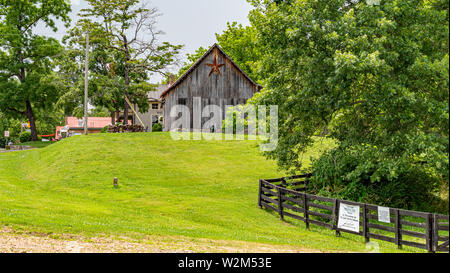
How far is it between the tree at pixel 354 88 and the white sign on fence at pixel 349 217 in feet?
4.22

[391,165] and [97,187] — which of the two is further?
[97,187]

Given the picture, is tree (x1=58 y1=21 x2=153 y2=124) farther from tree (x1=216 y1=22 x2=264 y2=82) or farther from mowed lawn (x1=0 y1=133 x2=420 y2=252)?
tree (x1=216 y1=22 x2=264 y2=82)

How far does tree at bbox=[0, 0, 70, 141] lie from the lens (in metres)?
49.2

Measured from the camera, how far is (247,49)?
52188 millimetres

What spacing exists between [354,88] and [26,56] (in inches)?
1946

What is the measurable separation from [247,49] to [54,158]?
3013 cm

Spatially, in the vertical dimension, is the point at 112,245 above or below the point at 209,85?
below

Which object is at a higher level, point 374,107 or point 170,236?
point 374,107

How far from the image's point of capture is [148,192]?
69.3 ft

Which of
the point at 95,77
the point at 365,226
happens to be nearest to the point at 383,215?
the point at 365,226

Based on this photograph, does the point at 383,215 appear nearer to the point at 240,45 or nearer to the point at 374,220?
the point at 374,220

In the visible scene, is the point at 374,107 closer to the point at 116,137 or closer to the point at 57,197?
the point at 57,197

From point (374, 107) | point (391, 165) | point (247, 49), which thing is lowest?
point (391, 165)

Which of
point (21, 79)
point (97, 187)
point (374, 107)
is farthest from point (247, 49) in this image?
point (374, 107)
